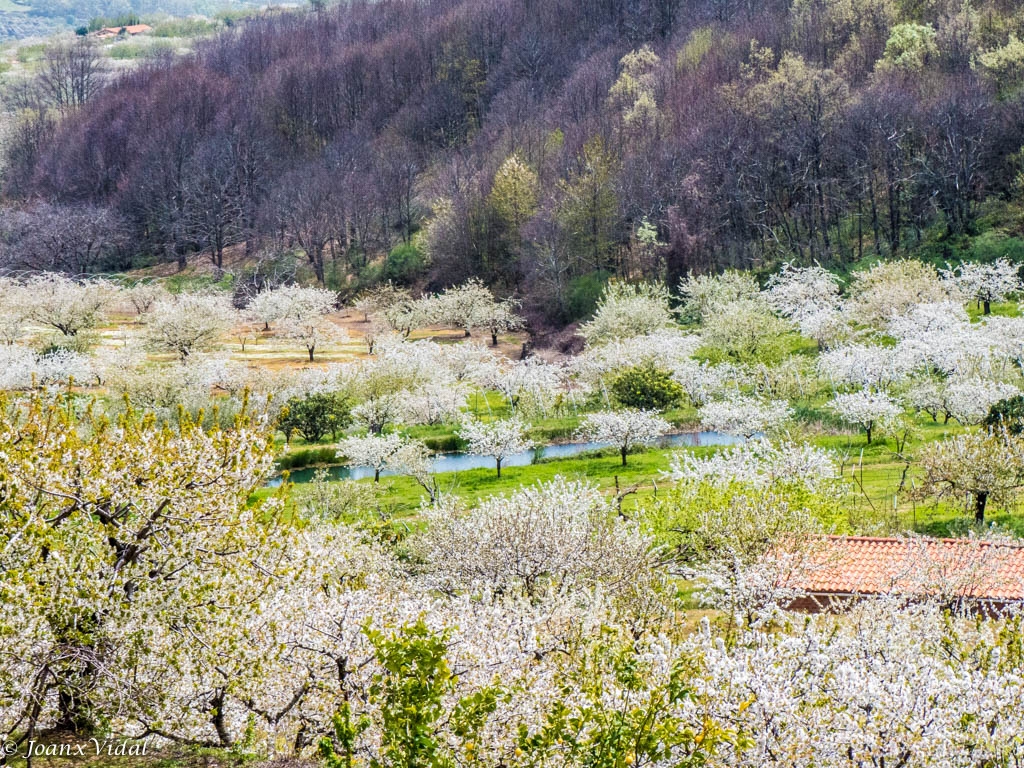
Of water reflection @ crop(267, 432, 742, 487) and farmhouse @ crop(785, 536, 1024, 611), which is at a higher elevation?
farmhouse @ crop(785, 536, 1024, 611)

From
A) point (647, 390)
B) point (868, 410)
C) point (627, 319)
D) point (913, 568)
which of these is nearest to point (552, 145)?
point (627, 319)

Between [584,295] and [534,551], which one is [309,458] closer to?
[534,551]

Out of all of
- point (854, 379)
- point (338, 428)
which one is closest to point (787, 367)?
point (854, 379)

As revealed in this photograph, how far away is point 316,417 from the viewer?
1831 inches

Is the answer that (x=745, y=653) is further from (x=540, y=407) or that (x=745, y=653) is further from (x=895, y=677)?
(x=540, y=407)

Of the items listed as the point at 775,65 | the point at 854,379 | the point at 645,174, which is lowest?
the point at 854,379

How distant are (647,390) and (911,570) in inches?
1083

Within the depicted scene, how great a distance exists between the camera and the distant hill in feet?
224

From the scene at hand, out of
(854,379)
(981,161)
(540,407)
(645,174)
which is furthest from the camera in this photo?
(645,174)

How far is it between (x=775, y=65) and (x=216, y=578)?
88248 mm

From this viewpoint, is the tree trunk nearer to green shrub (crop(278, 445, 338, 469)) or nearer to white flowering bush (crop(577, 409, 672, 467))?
white flowering bush (crop(577, 409, 672, 467))

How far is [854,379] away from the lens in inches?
1661

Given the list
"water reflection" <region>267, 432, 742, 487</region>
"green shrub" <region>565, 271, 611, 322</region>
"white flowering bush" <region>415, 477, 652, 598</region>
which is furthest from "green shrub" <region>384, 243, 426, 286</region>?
"white flowering bush" <region>415, 477, 652, 598</region>

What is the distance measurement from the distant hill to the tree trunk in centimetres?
3528
